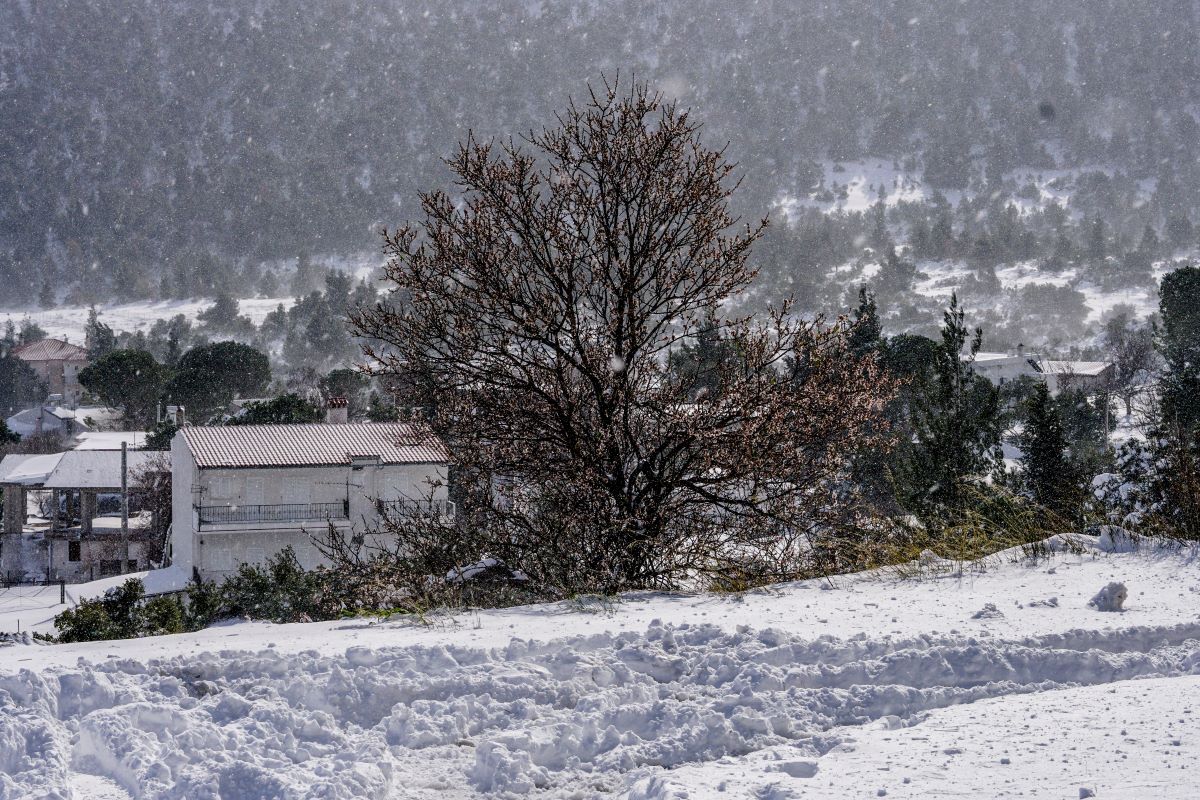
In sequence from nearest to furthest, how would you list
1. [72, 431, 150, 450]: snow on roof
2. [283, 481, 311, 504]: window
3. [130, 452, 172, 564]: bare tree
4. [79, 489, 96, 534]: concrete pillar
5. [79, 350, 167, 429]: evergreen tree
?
[283, 481, 311, 504]: window
[130, 452, 172, 564]: bare tree
[79, 489, 96, 534]: concrete pillar
[72, 431, 150, 450]: snow on roof
[79, 350, 167, 429]: evergreen tree

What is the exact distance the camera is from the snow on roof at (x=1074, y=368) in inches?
3536

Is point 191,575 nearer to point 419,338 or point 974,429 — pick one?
point 974,429

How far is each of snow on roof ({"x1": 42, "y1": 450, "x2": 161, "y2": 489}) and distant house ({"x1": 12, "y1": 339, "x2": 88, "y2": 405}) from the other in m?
77.8

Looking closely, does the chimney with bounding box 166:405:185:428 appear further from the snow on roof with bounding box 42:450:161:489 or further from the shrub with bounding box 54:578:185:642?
the shrub with bounding box 54:578:185:642

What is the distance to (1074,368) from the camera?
310 ft

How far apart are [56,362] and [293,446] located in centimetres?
10130

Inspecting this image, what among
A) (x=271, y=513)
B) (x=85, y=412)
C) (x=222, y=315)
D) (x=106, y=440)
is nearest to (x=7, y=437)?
(x=106, y=440)

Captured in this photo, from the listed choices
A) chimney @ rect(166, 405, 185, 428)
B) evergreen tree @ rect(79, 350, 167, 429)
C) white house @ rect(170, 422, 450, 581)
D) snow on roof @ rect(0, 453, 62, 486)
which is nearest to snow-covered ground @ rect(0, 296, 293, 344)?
evergreen tree @ rect(79, 350, 167, 429)

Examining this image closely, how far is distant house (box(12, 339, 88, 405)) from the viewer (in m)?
125

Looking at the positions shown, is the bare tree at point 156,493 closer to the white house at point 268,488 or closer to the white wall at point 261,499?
the white house at point 268,488

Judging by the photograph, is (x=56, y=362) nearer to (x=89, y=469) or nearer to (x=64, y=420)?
(x=64, y=420)

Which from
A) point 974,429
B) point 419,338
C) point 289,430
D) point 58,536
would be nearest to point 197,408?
point 58,536

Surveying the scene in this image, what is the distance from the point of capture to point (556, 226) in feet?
32.2

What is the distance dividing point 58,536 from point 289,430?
15.5 m
